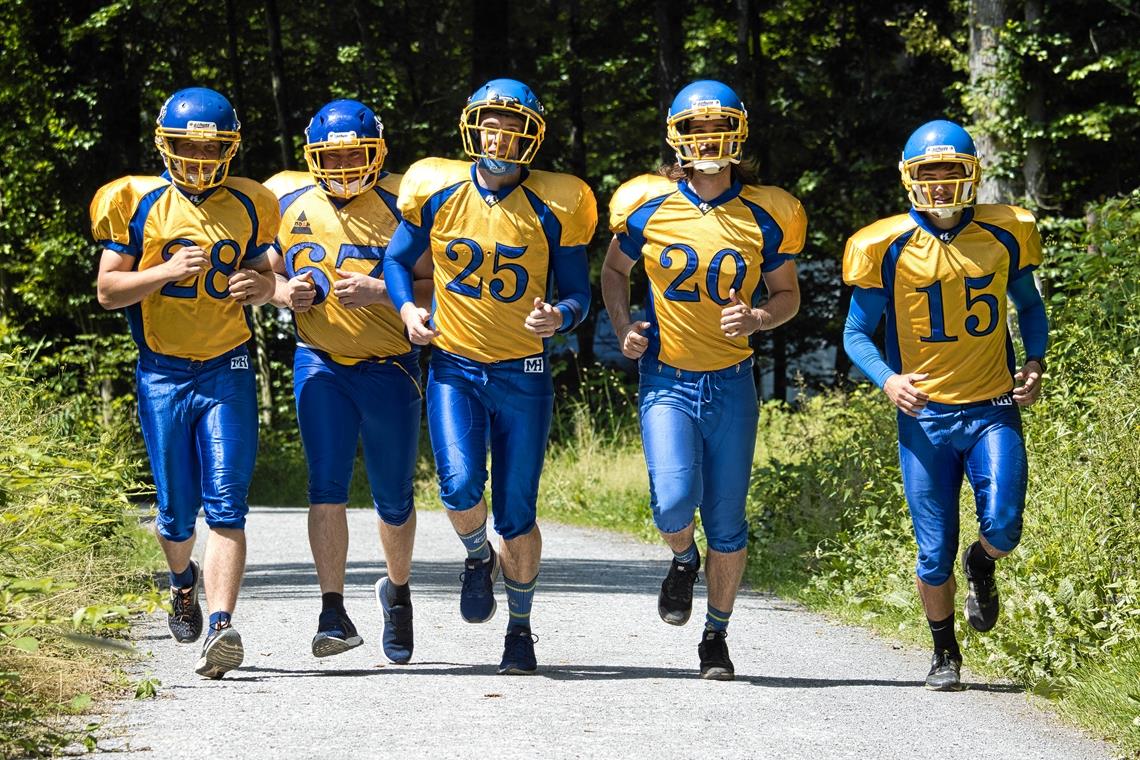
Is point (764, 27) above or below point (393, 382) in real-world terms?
above

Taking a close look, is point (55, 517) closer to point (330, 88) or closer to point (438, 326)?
point (438, 326)

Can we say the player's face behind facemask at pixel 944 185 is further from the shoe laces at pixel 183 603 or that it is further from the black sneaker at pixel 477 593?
the shoe laces at pixel 183 603

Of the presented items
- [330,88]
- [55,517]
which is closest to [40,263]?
[330,88]

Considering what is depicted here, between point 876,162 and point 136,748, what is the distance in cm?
2155

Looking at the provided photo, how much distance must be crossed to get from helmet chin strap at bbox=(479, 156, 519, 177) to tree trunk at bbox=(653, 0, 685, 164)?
60.8 ft

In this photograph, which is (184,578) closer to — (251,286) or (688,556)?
(251,286)

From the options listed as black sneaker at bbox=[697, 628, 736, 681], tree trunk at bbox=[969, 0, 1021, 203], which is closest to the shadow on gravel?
black sneaker at bbox=[697, 628, 736, 681]

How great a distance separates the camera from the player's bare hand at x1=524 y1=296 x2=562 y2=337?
7398 millimetres

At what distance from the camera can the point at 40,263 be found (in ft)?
86.9

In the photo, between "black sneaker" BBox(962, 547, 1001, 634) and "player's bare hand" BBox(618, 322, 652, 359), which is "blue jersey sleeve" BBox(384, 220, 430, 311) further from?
"black sneaker" BBox(962, 547, 1001, 634)

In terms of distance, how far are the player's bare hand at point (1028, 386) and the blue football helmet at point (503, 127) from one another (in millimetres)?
2326

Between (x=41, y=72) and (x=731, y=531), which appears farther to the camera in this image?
(x=41, y=72)

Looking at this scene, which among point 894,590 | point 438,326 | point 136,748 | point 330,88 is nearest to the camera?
point 136,748

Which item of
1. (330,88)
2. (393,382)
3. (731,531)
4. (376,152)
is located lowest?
(731,531)
